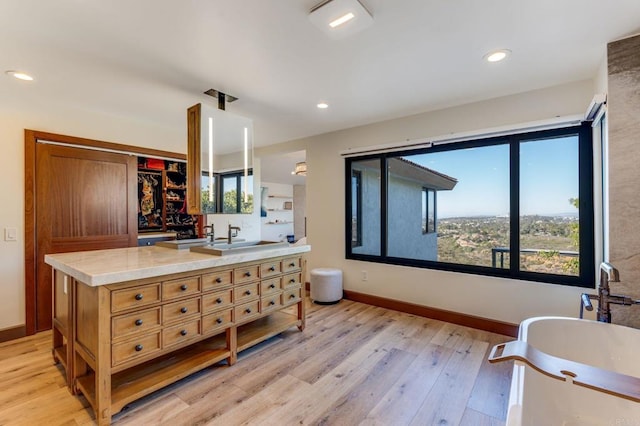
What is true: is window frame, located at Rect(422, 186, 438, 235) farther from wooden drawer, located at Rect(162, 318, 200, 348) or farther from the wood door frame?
the wood door frame

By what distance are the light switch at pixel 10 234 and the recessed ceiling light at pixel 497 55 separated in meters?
4.59

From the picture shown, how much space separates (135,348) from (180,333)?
0.92ft

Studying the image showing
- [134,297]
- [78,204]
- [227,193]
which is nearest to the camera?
[134,297]

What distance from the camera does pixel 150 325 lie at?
6.20 feet

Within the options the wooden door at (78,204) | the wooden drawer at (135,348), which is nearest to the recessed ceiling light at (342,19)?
the wooden drawer at (135,348)

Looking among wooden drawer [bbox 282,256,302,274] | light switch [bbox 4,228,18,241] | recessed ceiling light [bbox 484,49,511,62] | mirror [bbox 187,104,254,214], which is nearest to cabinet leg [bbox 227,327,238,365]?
wooden drawer [bbox 282,256,302,274]

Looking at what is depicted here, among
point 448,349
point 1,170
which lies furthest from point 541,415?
point 1,170

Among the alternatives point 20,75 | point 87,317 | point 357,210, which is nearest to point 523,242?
point 357,210

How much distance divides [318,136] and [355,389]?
10.9 ft

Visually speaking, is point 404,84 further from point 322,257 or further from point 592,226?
point 322,257

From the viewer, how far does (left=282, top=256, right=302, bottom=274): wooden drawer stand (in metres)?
2.86

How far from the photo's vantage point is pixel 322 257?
4.40 metres

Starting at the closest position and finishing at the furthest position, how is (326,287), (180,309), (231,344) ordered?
(180,309), (231,344), (326,287)

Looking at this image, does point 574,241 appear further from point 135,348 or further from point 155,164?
point 155,164
